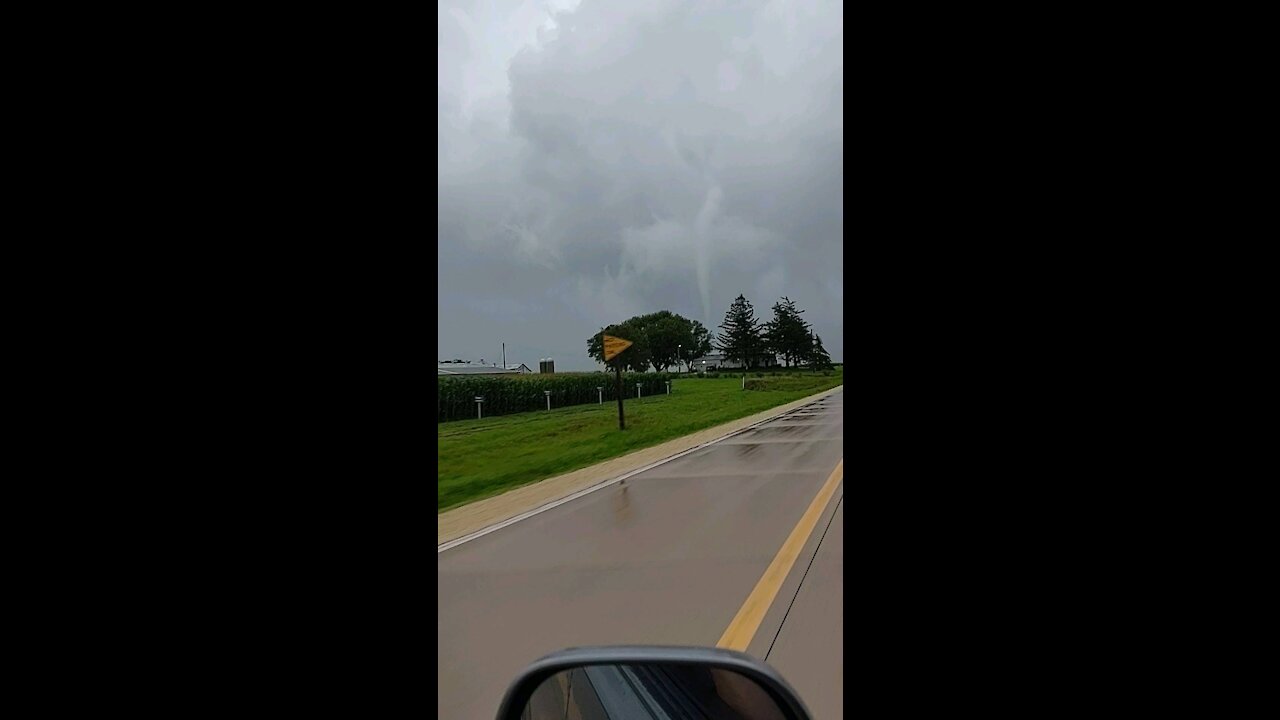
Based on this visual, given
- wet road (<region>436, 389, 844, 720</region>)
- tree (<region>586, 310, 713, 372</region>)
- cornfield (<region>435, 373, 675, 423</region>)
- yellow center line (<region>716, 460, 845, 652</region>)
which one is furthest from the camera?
tree (<region>586, 310, 713, 372</region>)

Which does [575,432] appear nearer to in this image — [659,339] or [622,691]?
[659,339]

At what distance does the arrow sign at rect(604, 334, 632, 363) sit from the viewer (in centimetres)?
227

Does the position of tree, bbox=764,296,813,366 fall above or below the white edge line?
above

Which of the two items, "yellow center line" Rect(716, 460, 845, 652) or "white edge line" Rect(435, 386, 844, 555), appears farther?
"white edge line" Rect(435, 386, 844, 555)

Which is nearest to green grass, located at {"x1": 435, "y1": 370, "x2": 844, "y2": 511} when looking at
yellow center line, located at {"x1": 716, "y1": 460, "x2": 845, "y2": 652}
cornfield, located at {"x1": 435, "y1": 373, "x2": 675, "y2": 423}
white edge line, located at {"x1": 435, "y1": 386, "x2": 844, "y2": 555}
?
cornfield, located at {"x1": 435, "y1": 373, "x2": 675, "y2": 423}

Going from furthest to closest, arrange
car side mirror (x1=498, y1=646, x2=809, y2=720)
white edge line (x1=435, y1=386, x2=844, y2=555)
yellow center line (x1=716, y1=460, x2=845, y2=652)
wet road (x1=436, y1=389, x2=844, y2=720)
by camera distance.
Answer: white edge line (x1=435, y1=386, x2=844, y2=555), yellow center line (x1=716, y1=460, x2=845, y2=652), wet road (x1=436, y1=389, x2=844, y2=720), car side mirror (x1=498, y1=646, x2=809, y2=720)

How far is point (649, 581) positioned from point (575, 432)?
Result: 1.37 meters

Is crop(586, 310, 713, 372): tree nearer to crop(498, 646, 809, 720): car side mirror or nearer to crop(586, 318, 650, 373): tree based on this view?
crop(586, 318, 650, 373): tree

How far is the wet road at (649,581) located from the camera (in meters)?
1.15

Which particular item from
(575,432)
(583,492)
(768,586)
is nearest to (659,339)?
(768,586)

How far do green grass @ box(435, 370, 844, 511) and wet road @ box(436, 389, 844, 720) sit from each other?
27cm

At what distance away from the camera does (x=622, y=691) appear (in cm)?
53
